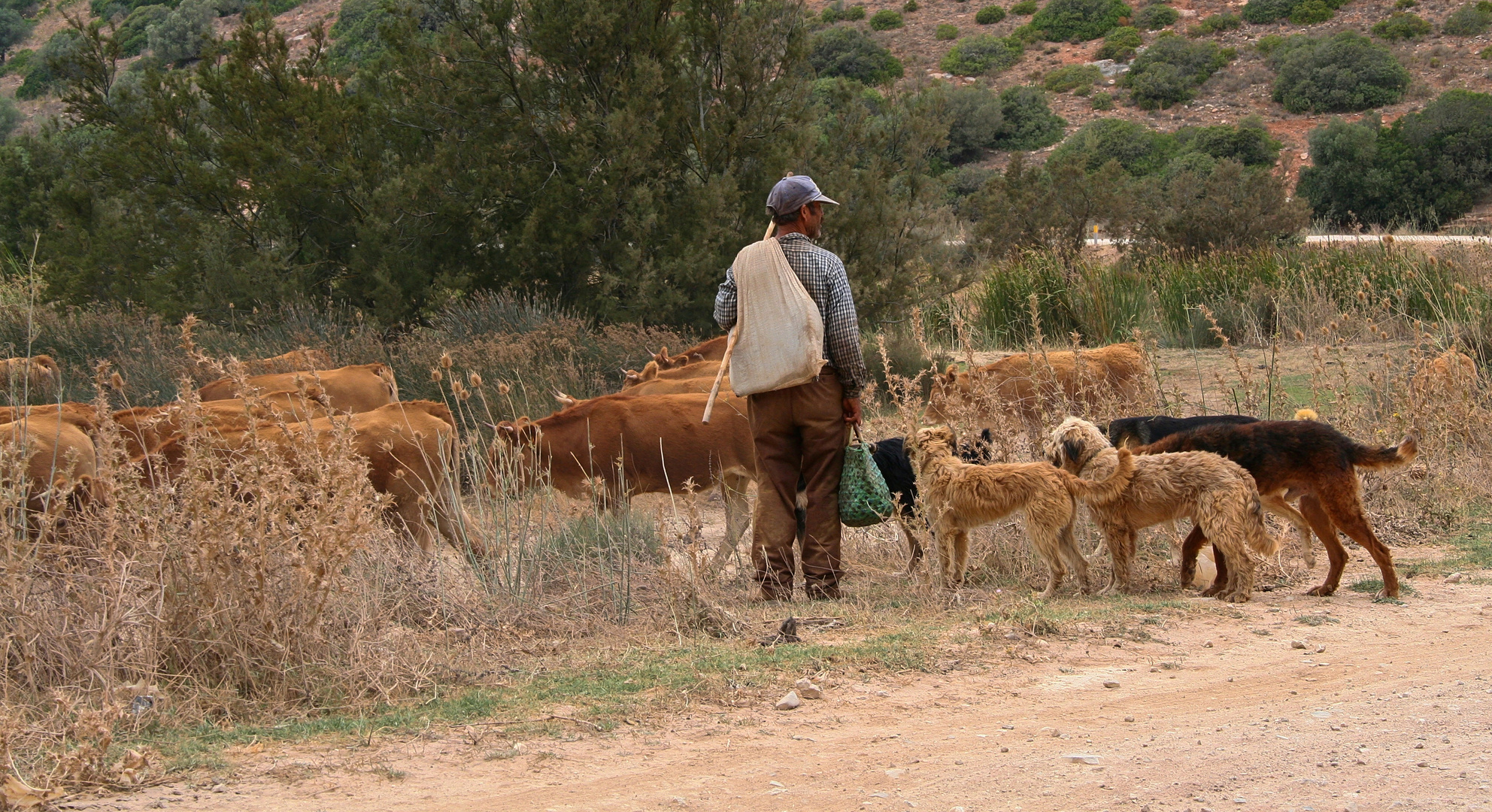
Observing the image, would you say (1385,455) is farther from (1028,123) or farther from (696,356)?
(1028,123)

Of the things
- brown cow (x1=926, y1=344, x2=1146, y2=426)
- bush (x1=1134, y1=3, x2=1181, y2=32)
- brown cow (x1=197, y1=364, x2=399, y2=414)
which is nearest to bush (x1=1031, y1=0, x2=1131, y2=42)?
bush (x1=1134, y1=3, x2=1181, y2=32)

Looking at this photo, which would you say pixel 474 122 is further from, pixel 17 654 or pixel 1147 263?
pixel 17 654

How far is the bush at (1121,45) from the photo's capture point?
5553cm

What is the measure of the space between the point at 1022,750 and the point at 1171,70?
5139 centimetres

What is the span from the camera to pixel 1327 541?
22.7ft

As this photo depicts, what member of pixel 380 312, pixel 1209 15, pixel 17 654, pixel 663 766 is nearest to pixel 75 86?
pixel 380 312

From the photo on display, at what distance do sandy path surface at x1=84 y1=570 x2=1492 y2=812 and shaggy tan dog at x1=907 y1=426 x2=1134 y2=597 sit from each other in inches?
49.1

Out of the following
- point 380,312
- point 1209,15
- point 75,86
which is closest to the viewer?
point 380,312

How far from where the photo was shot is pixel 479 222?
16281mm

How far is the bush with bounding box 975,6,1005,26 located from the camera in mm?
61594

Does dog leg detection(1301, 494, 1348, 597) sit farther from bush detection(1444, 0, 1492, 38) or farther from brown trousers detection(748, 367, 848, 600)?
bush detection(1444, 0, 1492, 38)

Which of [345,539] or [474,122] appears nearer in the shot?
[345,539]

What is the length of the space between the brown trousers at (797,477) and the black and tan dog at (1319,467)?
205cm

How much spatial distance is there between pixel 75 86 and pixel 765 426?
15.2 metres
